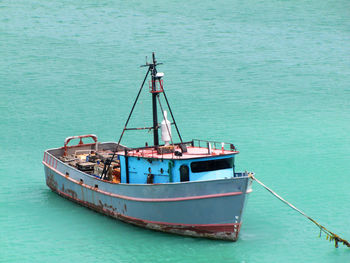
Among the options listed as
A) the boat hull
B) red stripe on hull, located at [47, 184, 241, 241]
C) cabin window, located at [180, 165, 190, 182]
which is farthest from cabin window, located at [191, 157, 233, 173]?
red stripe on hull, located at [47, 184, 241, 241]

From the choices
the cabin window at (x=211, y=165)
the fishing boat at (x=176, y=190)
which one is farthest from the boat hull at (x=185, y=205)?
the cabin window at (x=211, y=165)

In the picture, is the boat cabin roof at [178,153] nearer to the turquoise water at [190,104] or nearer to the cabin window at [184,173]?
the cabin window at [184,173]

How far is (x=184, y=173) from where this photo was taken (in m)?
25.4

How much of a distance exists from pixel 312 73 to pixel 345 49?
35.0 feet

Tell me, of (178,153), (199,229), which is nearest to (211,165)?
(178,153)

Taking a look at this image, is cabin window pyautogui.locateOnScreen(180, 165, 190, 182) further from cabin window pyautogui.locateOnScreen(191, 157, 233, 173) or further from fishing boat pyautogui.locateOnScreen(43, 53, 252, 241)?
cabin window pyautogui.locateOnScreen(191, 157, 233, 173)

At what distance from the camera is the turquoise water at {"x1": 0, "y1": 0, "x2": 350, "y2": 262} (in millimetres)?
26219

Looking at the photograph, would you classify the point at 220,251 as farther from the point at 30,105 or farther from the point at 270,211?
the point at 30,105

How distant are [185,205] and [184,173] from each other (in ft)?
4.07

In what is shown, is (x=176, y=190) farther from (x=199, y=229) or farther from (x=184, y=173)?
(x=199, y=229)

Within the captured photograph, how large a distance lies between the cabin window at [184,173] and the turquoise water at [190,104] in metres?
2.37

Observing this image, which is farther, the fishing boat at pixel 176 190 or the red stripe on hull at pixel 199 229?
the red stripe on hull at pixel 199 229

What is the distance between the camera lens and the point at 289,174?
36188mm

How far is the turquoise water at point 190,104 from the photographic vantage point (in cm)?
2622
